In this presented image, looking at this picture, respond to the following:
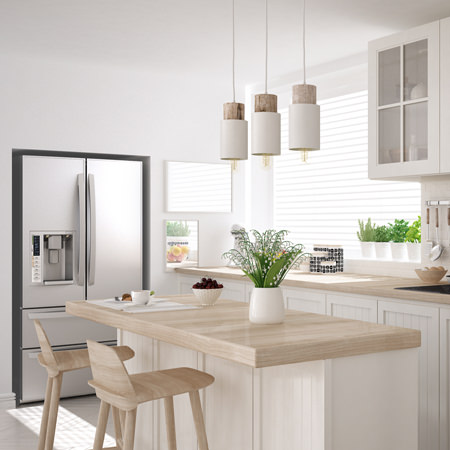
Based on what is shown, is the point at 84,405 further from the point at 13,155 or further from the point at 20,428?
the point at 13,155

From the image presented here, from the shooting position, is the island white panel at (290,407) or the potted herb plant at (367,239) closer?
the island white panel at (290,407)

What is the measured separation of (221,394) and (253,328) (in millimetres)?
579

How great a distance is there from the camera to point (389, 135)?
4.18 metres

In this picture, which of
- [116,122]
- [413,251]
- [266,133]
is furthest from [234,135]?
[116,122]

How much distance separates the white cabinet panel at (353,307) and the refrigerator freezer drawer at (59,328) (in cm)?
199

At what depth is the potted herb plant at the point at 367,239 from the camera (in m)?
5.01

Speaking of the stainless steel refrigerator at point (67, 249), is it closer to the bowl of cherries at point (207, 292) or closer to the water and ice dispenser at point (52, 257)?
the water and ice dispenser at point (52, 257)

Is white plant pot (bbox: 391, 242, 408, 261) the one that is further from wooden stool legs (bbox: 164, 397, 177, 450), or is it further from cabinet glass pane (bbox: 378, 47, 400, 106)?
wooden stool legs (bbox: 164, 397, 177, 450)

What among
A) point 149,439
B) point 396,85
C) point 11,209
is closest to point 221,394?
point 149,439

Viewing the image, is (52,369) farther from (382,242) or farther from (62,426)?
(382,242)

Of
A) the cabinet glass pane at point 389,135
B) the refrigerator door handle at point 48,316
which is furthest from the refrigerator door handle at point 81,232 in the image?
the cabinet glass pane at point 389,135

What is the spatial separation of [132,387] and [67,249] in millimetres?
2832

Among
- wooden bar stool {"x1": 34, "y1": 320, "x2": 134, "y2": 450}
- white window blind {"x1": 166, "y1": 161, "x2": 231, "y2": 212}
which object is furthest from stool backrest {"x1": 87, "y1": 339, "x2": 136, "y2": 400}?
white window blind {"x1": 166, "y1": 161, "x2": 231, "y2": 212}

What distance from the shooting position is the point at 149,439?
144 inches
